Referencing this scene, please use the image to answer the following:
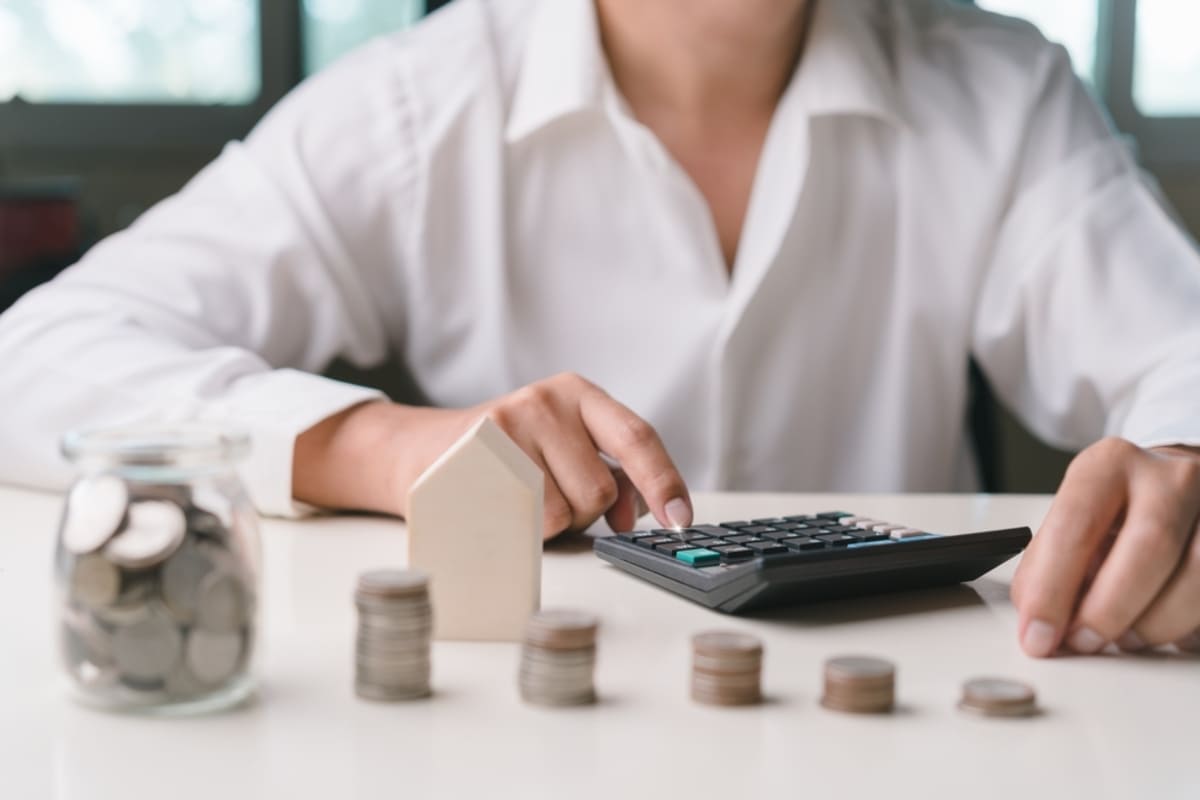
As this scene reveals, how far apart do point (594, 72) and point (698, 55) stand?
0.11 m

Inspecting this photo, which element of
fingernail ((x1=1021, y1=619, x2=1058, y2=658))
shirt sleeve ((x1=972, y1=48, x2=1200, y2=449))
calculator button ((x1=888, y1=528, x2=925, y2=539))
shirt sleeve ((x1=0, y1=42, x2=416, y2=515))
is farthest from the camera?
shirt sleeve ((x1=972, y1=48, x2=1200, y2=449))

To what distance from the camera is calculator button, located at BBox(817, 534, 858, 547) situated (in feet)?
2.15

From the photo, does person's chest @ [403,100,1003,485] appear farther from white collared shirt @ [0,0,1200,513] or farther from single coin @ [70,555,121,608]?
single coin @ [70,555,121,608]

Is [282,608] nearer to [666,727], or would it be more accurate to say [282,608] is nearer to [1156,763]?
[666,727]

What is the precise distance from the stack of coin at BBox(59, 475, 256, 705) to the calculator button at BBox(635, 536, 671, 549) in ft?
0.84

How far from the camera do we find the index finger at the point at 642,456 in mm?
742

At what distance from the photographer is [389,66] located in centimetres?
127

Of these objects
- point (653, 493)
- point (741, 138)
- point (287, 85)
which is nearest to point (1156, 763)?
point (653, 493)

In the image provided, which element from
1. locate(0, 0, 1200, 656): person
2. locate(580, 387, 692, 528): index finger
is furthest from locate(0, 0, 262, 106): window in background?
locate(580, 387, 692, 528): index finger

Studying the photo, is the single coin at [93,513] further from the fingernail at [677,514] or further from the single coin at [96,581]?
the fingernail at [677,514]

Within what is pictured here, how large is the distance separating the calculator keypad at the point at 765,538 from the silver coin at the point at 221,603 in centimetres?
25

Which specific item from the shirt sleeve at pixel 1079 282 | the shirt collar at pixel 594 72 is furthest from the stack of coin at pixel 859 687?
the shirt collar at pixel 594 72

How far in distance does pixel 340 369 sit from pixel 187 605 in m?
1.34

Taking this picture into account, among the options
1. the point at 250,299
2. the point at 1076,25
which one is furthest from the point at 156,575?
the point at 1076,25
